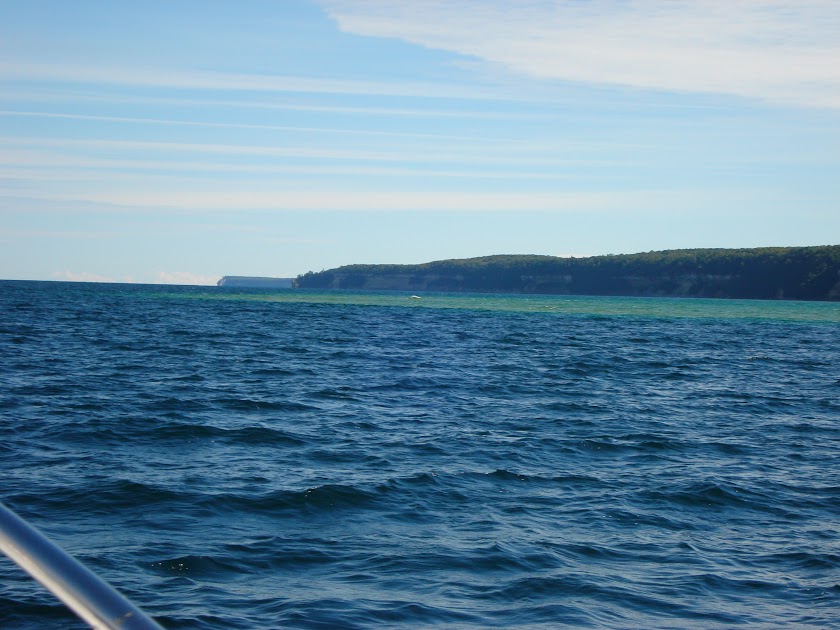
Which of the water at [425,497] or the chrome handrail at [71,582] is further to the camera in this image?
the water at [425,497]

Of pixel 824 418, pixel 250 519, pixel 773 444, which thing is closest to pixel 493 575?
pixel 250 519

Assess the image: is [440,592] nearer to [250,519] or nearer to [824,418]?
[250,519]

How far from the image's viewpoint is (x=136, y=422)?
19.5 m

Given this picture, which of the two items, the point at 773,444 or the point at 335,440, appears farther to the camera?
the point at 773,444

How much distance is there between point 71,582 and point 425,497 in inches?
468

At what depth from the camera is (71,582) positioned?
1.94 meters

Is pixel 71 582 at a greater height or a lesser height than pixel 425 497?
greater

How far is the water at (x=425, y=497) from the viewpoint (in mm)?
9492

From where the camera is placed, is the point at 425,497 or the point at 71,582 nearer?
the point at 71,582

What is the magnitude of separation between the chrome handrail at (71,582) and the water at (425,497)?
22.9 feet

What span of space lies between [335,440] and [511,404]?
7645mm

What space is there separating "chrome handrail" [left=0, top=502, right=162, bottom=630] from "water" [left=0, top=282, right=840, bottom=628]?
6991 millimetres

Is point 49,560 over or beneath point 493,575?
over

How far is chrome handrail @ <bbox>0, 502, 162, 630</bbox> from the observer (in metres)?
1.89
